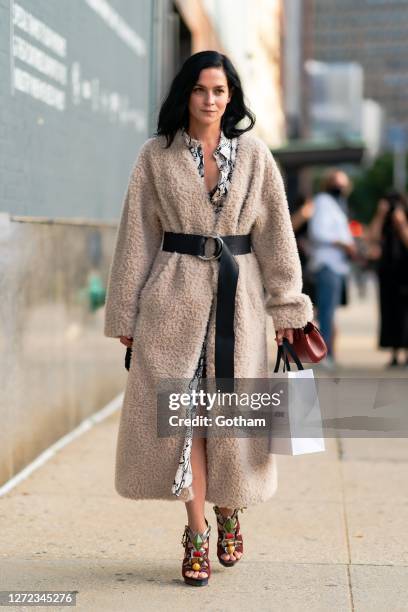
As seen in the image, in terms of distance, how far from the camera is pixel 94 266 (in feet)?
26.2

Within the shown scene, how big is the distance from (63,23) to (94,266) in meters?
1.76

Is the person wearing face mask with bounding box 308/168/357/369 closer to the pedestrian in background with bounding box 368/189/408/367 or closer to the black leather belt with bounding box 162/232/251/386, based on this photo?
the pedestrian in background with bounding box 368/189/408/367

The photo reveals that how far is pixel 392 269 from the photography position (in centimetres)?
1145

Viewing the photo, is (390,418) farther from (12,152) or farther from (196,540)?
(196,540)

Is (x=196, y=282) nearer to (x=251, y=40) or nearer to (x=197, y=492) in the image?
(x=197, y=492)

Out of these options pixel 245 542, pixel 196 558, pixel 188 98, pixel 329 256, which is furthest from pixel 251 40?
pixel 196 558

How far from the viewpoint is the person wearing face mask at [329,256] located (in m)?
11.1

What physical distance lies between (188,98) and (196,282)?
2.12 ft

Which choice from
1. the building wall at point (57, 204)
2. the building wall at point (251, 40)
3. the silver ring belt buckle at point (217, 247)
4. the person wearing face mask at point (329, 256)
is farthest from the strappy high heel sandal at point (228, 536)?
the building wall at point (251, 40)

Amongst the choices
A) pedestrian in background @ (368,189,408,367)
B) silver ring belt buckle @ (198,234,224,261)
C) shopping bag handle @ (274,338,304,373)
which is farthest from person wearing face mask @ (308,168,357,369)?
silver ring belt buckle @ (198,234,224,261)

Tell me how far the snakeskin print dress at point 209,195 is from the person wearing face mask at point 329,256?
6.84 meters

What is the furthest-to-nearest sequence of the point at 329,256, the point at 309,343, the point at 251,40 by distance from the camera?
the point at 251,40 → the point at 329,256 → the point at 309,343

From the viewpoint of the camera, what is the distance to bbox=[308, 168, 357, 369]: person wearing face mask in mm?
11148

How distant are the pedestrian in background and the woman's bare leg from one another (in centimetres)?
720
